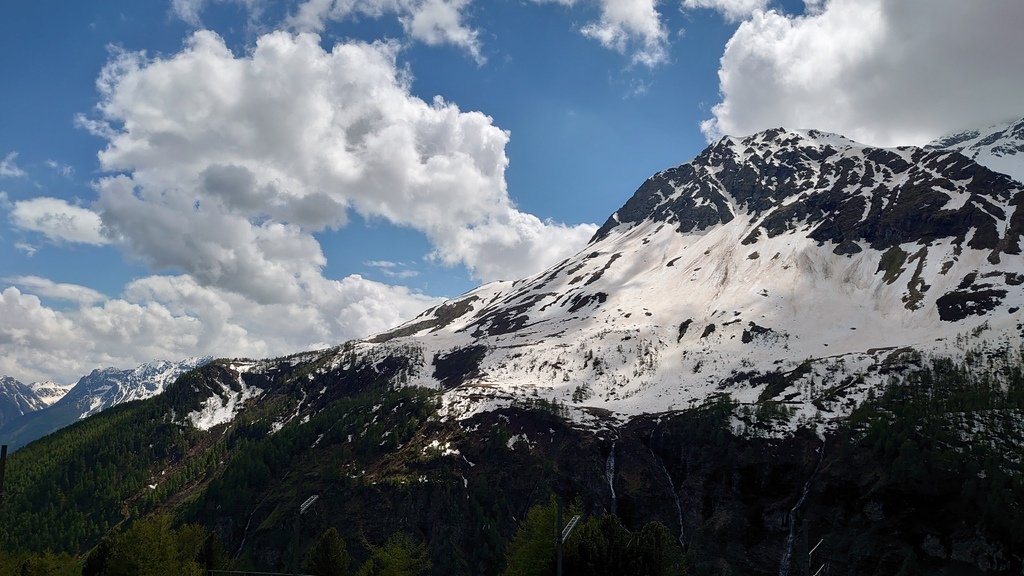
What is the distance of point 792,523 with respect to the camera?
387 ft

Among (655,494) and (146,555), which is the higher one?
(146,555)

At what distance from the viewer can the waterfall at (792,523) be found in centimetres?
11219

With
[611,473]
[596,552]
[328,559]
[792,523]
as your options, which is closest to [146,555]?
[328,559]

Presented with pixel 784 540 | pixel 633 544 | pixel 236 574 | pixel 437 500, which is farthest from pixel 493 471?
pixel 633 544

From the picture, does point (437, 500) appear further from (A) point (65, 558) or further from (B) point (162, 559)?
(B) point (162, 559)

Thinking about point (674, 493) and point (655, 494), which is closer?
point (674, 493)

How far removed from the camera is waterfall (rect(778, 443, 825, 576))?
4417 inches

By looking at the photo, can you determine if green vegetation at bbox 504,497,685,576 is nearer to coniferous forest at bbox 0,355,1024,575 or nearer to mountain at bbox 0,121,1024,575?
coniferous forest at bbox 0,355,1024,575

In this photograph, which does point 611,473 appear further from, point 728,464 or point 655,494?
point 728,464

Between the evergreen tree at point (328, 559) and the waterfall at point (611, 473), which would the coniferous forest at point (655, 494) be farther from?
the waterfall at point (611, 473)

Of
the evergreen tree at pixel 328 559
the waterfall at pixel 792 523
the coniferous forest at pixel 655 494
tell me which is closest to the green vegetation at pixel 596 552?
the coniferous forest at pixel 655 494

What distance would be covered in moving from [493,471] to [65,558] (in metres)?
81.9

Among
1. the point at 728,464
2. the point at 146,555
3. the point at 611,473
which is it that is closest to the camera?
the point at 146,555

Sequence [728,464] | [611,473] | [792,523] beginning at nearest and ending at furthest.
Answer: [792,523]
[728,464]
[611,473]
